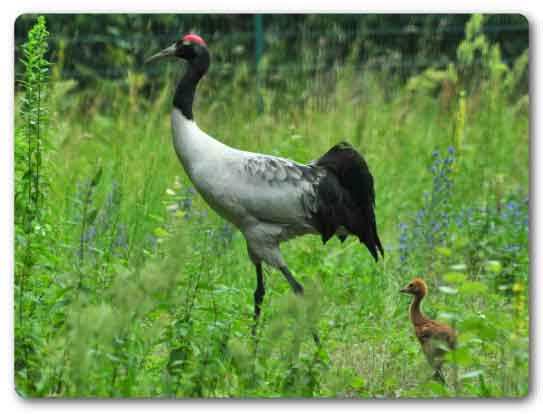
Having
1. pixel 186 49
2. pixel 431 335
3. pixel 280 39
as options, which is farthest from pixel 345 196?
pixel 280 39

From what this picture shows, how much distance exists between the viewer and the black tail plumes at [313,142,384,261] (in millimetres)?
4367

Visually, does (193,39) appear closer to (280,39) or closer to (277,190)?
(277,190)

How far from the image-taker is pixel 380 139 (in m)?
5.36

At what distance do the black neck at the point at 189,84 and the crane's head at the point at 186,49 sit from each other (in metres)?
0.02

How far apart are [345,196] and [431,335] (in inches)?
29.5

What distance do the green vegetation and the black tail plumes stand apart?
28 cm

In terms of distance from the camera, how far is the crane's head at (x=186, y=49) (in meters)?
4.31

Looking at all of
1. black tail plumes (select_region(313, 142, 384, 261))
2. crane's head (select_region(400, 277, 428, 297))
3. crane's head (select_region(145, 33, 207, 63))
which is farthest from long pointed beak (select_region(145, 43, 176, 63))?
crane's head (select_region(400, 277, 428, 297))

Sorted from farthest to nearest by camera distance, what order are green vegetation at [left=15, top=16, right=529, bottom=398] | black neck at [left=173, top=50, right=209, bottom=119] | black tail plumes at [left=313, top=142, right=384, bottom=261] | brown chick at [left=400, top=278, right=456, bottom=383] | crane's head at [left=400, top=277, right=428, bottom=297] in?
black tail plumes at [left=313, top=142, right=384, bottom=261] → black neck at [left=173, top=50, right=209, bottom=119] → crane's head at [left=400, top=277, right=428, bottom=297] → brown chick at [left=400, top=278, right=456, bottom=383] → green vegetation at [left=15, top=16, right=529, bottom=398]

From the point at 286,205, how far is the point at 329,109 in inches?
43.4

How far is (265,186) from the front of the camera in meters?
4.21

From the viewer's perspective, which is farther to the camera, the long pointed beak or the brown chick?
the long pointed beak

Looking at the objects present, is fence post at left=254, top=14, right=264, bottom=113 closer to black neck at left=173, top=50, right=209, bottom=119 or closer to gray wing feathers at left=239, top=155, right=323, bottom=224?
black neck at left=173, top=50, right=209, bottom=119
